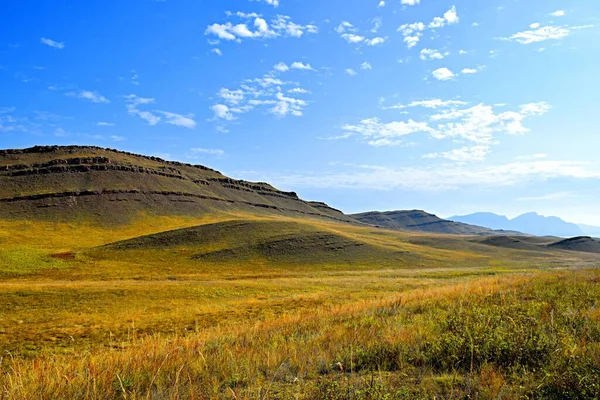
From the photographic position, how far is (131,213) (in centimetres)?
13588

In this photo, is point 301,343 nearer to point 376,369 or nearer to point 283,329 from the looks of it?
point 376,369

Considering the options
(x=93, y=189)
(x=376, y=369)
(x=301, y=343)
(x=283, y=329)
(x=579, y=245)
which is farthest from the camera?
(x=579, y=245)

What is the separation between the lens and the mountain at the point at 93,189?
12644 centimetres

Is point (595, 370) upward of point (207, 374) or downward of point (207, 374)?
upward

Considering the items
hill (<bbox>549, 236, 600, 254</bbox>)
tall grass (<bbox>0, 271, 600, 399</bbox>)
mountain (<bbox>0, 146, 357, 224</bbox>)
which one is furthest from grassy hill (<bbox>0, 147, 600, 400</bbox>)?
hill (<bbox>549, 236, 600, 254</bbox>)

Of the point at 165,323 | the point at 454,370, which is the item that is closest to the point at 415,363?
the point at 454,370

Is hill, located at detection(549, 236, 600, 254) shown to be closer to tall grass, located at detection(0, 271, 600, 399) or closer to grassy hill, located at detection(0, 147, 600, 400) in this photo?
grassy hill, located at detection(0, 147, 600, 400)

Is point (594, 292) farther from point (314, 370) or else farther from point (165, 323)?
point (165, 323)

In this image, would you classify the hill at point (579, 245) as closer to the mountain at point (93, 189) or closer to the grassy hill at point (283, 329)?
the grassy hill at point (283, 329)

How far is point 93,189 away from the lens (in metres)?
144

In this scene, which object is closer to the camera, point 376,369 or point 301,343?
point 376,369

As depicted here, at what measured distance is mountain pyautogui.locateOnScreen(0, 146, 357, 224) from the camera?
126 metres

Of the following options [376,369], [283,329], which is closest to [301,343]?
[376,369]

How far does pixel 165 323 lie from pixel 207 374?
55.8 ft
